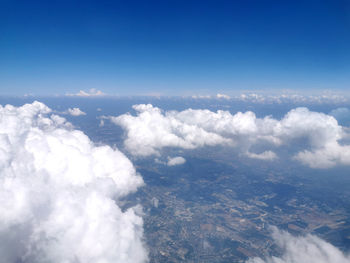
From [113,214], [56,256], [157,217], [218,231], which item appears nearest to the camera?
[56,256]

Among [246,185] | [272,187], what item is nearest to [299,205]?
[272,187]

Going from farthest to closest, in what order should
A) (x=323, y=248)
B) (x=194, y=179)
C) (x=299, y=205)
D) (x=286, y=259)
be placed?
1. (x=194, y=179)
2. (x=299, y=205)
3. (x=323, y=248)
4. (x=286, y=259)

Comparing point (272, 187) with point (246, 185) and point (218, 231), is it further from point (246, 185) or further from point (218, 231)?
point (218, 231)

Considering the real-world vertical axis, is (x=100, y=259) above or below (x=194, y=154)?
above

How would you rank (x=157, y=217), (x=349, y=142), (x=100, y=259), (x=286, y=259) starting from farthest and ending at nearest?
(x=349, y=142) < (x=157, y=217) < (x=286, y=259) < (x=100, y=259)

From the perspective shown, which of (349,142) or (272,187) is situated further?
(349,142)

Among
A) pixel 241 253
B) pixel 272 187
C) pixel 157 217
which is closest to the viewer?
pixel 241 253

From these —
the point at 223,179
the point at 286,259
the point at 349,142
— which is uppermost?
the point at 349,142

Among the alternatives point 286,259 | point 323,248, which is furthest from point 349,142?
point 286,259

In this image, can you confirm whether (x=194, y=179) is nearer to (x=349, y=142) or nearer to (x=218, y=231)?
(x=218, y=231)
